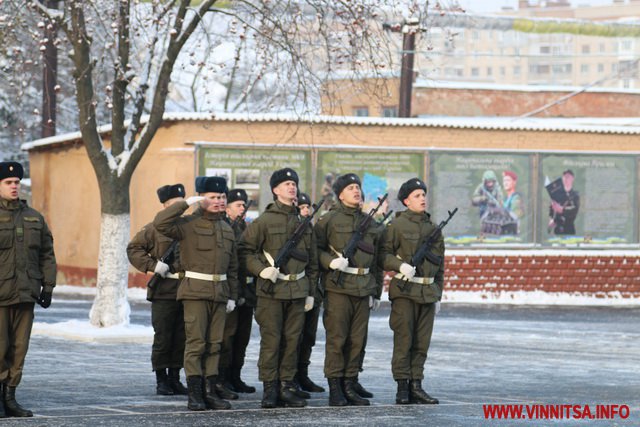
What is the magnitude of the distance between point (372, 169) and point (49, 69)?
711 cm

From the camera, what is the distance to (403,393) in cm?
1220

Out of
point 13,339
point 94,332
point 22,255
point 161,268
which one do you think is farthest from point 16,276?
point 94,332

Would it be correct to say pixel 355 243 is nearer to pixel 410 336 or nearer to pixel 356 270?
pixel 356 270

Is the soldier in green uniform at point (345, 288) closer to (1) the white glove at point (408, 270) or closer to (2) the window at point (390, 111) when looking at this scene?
(1) the white glove at point (408, 270)

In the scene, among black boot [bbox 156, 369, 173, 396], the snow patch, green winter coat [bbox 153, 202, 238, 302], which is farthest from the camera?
the snow patch

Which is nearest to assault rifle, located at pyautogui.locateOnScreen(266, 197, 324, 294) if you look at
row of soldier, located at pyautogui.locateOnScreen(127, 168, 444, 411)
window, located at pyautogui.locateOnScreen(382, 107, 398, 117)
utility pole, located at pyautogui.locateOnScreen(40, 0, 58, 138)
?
row of soldier, located at pyautogui.locateOnScreen(127, 168, 444, 411)

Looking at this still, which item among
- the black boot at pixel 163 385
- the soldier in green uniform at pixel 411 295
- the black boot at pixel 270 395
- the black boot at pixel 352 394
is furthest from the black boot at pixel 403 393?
the black boot at pixel 163 385

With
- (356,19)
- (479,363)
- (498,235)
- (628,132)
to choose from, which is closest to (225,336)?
(479,363)

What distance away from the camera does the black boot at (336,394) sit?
1202 cm

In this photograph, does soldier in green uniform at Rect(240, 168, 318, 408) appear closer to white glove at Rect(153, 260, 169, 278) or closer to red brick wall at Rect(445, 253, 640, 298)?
white glove at Rect(153, 260, 169, 278)

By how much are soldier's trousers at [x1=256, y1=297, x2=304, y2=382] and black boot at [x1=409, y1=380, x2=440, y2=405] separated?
1039 mm

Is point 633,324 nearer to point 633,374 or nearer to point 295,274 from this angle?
point 633,374

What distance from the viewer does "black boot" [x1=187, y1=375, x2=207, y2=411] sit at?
11.5m

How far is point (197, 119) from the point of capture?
2508 centimetres
